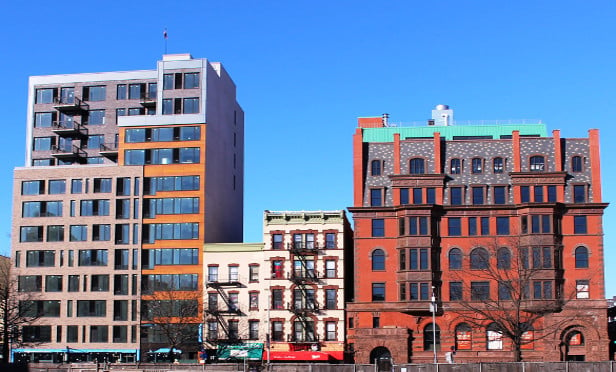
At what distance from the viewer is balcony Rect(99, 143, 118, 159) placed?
104 meters

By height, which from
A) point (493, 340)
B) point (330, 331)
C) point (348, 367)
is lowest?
point (348, 367)

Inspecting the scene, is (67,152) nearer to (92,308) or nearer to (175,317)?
(92,308)

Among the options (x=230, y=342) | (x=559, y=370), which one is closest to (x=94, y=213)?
(x=230, y=342)

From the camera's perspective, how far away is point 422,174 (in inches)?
3433

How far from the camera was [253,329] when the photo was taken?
295ft

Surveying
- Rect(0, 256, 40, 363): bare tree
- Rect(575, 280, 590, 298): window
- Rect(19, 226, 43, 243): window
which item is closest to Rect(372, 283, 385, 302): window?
Rect(575, 280, 590, 298): window

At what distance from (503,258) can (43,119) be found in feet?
200

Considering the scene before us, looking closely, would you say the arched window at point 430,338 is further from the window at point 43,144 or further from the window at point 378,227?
the window at point 43,144

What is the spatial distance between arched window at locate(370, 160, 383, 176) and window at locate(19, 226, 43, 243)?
1591 inches

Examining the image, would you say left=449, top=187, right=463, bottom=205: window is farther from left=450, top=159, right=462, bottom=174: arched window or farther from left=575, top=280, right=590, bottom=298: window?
left=575, top=280, right=590, bottom=298: window

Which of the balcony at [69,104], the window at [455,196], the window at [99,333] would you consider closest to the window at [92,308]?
the window at [99,333]

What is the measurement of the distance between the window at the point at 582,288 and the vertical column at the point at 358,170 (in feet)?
75.7

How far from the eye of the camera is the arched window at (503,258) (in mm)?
83688

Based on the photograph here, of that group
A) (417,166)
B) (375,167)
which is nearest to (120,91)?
(375,167)
